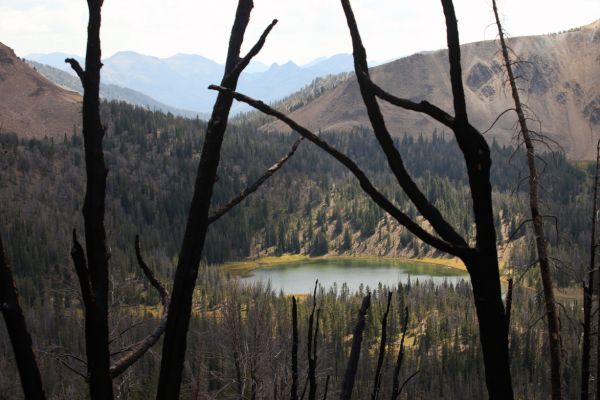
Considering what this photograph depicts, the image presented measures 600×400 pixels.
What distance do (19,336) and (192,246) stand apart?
666 millimetres

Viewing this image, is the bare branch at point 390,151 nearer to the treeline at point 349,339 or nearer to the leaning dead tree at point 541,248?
the leaning dead tree at point 541,248

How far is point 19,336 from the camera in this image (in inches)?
90.8

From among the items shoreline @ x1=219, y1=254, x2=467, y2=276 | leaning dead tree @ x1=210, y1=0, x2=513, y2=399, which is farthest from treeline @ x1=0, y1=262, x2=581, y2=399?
leaning dead tree @ x1=210, y1=0, x2=513, y2=399

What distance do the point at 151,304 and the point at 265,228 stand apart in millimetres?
71274

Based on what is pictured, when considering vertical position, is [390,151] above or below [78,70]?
below

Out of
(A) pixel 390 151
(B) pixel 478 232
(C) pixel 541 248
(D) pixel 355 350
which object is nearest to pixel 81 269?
(D) pixel 355 350

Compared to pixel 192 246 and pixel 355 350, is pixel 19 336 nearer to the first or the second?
pixel 192 246

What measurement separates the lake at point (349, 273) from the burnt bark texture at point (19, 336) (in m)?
123

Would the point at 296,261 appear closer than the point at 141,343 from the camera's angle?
No

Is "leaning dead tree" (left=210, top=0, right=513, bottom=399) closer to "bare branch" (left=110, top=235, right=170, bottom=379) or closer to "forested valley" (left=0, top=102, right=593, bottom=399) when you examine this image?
"bare branch" (left=110, top=235, right=170, bottom=379)

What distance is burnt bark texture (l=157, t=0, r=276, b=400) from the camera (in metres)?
2.23

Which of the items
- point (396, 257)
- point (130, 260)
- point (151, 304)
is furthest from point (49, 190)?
point (396, 257)

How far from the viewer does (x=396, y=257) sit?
16850cm

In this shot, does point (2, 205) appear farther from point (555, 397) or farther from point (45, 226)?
point (555, 397)
